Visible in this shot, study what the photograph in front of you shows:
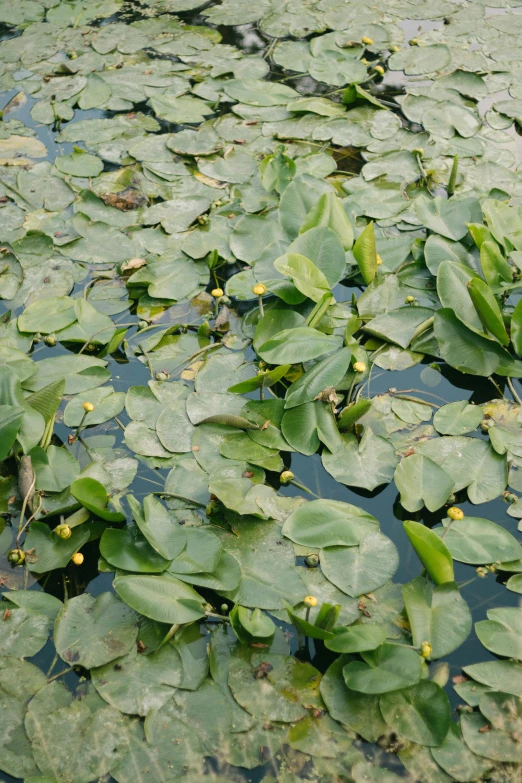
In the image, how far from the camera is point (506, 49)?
405 centimetres

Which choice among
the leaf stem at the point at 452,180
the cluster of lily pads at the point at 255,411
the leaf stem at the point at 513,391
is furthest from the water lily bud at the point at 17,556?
the leaf stem at the point at 452,180

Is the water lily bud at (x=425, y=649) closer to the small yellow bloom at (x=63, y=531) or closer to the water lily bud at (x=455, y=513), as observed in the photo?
the water lily bud at (x=455, y=513)

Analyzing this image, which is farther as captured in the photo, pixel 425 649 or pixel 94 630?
pixel 94 630

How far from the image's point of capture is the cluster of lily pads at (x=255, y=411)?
1664 mm

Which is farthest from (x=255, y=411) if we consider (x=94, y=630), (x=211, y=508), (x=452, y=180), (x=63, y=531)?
(x=452, y=180)

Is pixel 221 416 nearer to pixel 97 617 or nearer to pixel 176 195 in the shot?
pixel 97 617

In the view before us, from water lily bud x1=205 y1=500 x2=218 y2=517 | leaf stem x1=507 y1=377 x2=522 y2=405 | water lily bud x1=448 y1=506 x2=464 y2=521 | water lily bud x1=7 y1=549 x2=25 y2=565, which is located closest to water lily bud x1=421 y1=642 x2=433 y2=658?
water lily bud x1=448 y1=506 x2=464 y2=521

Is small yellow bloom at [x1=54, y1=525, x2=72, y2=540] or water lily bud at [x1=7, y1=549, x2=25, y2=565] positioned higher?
small yellow bloom at [x1=54, y1=525, x2=72, y2=540]

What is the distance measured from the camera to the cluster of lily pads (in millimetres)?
1664

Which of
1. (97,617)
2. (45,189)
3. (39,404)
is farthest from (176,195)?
(97,617)

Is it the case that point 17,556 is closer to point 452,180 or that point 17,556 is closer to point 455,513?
point 455,513

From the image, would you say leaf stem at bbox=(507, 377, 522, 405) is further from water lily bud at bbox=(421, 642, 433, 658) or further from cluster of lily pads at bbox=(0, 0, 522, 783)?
water lily bud at bbox=(421, 642, 433, 658)

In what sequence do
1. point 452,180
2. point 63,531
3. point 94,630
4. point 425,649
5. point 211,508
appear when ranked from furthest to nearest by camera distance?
1. point 452,180
2. point 211,508
3. point 63,531
4. point 94,630
5. point 425,649

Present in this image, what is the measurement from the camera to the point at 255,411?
2.29 m
